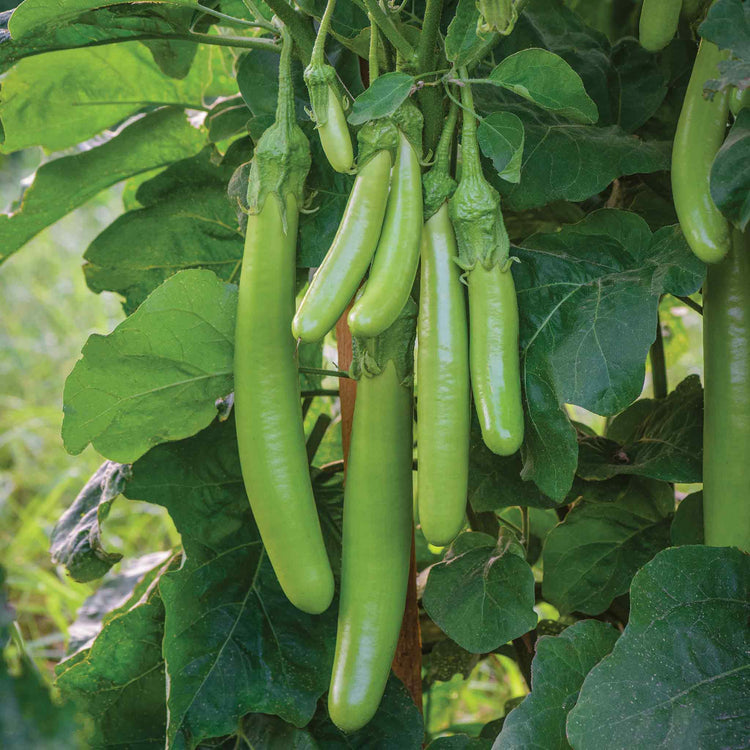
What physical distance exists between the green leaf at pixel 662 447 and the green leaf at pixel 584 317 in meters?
0.20

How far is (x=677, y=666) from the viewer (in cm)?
62

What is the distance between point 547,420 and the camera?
650 mm

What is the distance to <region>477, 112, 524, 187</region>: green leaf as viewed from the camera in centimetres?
60

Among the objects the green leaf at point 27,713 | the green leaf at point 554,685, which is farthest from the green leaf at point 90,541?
the green leaf at point 27,713

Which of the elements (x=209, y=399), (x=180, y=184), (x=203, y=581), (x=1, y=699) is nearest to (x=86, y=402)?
(x=209, y=399)

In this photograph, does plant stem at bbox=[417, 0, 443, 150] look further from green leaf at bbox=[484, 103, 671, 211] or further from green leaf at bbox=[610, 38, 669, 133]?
green leaf at bbox=[610, 38, 669, 133]

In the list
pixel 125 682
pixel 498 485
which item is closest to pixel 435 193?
pixel 498 485

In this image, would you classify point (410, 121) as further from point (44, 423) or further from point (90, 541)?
point (44, 423)

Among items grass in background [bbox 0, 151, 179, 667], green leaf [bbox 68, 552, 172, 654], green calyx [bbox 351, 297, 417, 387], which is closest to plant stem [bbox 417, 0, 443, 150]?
green calyx [bbox 351, 297, 417, 387]

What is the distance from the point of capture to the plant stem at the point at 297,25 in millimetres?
652

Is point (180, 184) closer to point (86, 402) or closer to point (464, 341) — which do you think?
point (86, 402)

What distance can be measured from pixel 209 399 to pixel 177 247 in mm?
271

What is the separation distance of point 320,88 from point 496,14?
13 centimetres

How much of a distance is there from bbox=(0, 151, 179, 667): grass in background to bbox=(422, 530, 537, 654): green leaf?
3.85 ft
